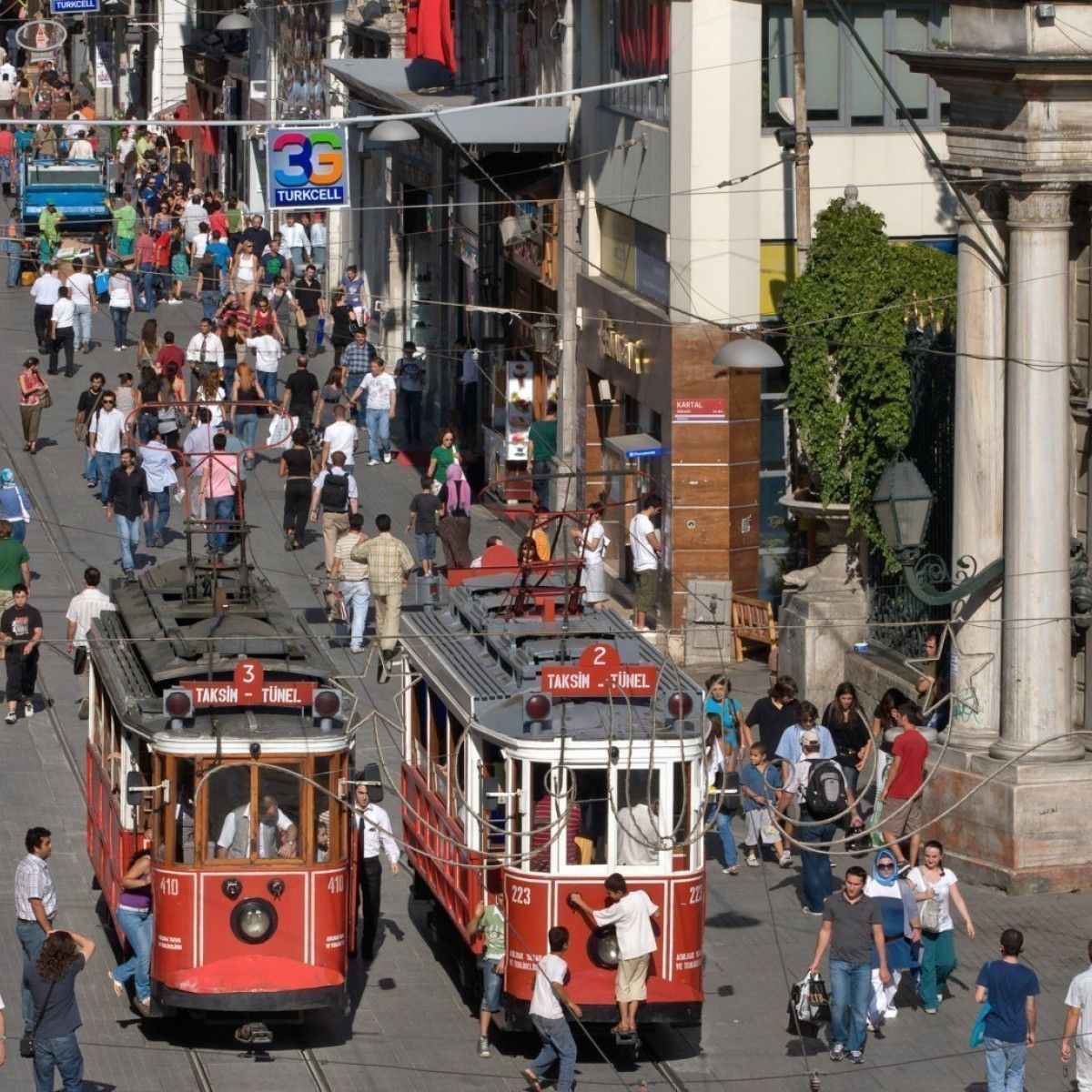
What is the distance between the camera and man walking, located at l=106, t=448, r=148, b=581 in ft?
100

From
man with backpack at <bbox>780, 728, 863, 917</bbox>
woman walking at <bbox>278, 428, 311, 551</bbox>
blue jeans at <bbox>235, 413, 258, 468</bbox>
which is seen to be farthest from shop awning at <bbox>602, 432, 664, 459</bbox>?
man with backpack at <bbox>780, 728, 863, 917</bbox>

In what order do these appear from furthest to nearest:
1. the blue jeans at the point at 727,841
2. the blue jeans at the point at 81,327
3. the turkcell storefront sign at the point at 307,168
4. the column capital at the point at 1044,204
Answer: the blue jeans at the point at 81,327
the turkcell storefront sign at the point at 307,168
the blue jeans at the point at 727,841
the column capital at the point at 1044,204

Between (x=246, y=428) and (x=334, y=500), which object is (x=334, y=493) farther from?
(x=246, y=428)

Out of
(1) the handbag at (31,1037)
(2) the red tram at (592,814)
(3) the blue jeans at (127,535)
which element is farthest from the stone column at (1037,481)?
(3) the blue jeans at (127,535)

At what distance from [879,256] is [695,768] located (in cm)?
1012

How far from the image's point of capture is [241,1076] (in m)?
17.6

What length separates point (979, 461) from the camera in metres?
22.3

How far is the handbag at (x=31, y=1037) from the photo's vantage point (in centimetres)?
1612

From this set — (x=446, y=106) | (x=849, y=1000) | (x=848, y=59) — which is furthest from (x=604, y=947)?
(x=446, y=106)

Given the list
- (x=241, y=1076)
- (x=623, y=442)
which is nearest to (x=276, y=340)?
(x=623, y=442)

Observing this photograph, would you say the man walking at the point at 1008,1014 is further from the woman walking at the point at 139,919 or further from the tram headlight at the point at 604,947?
the woman walking at the point at 139,919

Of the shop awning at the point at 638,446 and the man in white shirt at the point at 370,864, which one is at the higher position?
the shop awning at the point at 638,446

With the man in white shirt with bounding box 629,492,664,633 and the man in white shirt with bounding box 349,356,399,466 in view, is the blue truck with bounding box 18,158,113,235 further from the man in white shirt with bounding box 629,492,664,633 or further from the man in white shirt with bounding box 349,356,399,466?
the man in white shirt with bounding box 629,492,664,633

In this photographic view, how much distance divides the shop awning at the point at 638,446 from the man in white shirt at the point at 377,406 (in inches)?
215
